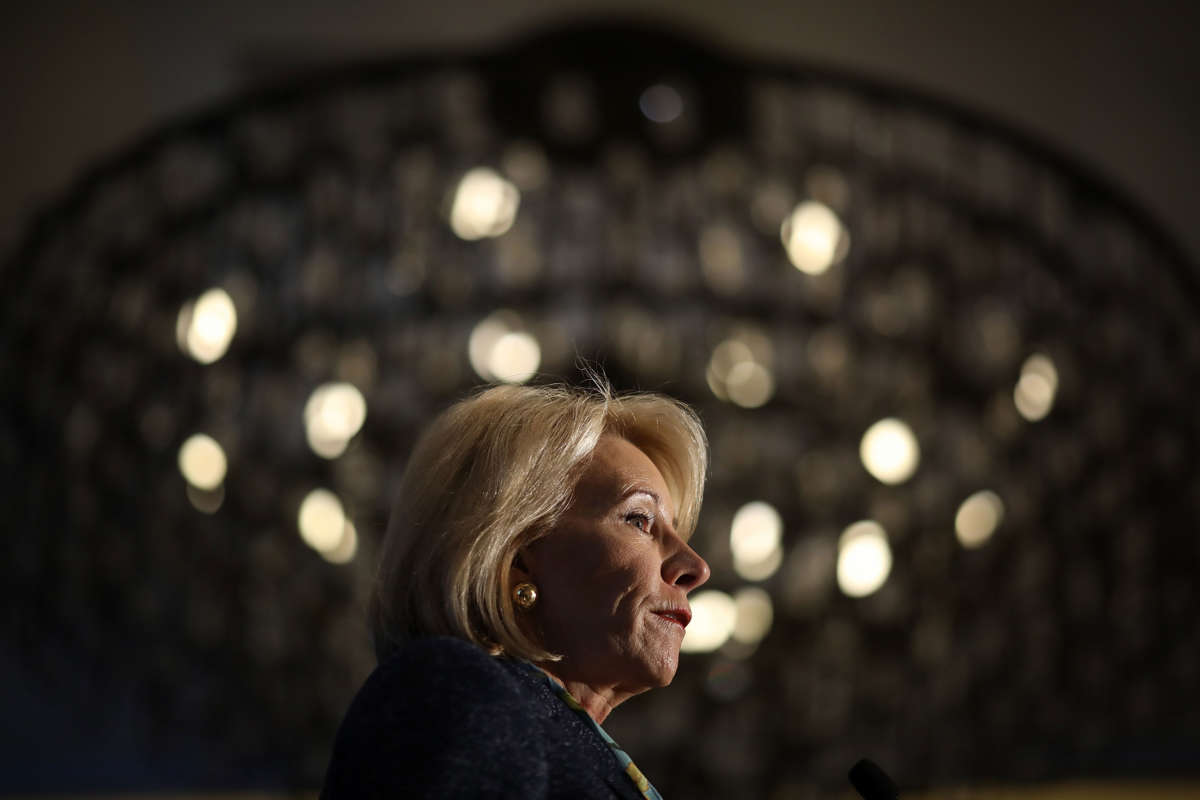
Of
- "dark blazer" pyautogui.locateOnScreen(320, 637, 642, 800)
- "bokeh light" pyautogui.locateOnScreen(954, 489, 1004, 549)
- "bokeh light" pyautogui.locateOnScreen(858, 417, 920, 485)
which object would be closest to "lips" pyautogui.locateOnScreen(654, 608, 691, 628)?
"dark blazer" pyautogui.locateOnScreen(320, 637, 642, 800)

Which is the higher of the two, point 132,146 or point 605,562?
point 132,146

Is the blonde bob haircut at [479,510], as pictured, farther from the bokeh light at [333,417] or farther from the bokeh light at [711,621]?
the bokeh light at [711,621]

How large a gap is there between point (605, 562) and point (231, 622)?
2503mm

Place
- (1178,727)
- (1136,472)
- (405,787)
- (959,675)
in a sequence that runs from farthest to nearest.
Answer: (1178,727) < (959,675) < (1136,472) < (405,787)

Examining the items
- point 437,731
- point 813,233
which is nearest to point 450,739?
point 437,731

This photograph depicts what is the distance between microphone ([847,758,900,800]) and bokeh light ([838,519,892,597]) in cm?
248

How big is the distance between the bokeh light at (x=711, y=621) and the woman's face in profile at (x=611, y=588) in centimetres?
264

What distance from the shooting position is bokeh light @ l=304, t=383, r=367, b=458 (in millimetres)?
3445

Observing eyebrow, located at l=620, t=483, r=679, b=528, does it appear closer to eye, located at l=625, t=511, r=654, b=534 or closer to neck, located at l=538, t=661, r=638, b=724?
eye, located at l=625, t=511, r=654, b=534

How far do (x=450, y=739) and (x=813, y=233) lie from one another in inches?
95.0

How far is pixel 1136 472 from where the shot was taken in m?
3.75

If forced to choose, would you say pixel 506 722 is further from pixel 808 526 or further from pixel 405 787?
pixel 808 526

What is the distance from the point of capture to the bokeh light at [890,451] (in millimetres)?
3686

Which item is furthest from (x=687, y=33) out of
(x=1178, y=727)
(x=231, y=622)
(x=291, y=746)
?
(x=1178, y=727)
